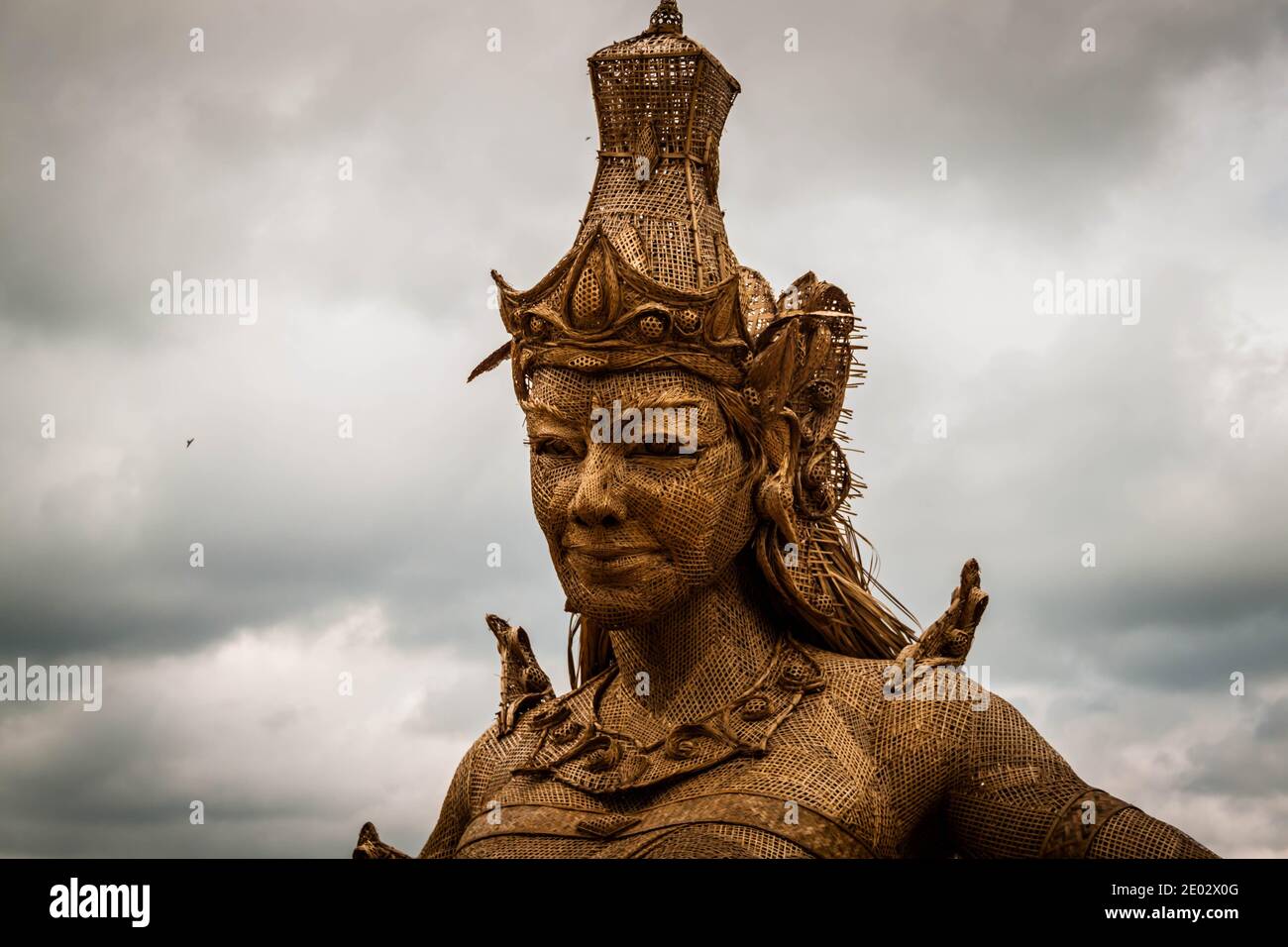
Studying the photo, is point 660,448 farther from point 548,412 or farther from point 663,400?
point 548,412

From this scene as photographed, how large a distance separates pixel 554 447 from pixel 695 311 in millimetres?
1151

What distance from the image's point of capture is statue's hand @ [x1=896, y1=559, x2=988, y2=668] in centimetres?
1209

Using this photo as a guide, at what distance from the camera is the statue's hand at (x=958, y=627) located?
12.1 meters

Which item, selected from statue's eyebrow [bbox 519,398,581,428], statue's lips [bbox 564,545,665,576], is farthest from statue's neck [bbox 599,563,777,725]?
statue's eyebrow [bbox 519,398,581,428]

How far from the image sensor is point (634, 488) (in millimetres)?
11438

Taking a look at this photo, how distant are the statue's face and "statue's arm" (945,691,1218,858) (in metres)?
1.89

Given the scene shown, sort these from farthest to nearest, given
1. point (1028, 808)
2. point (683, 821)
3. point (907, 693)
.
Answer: point (907, 693)
point (1028, 808)
point (683, 821)
